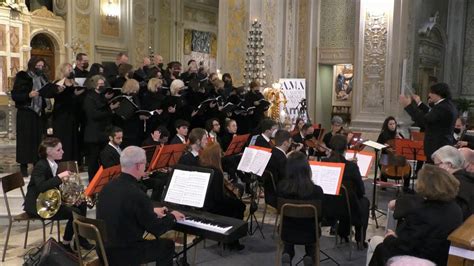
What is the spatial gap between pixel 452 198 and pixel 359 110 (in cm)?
1057

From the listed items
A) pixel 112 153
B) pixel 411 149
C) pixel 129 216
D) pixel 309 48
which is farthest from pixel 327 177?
pixel 309 48

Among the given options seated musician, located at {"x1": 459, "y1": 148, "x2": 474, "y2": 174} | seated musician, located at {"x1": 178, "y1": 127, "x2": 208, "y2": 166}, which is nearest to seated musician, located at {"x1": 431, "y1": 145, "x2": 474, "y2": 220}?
seated musician, located at {"x1": 459, "y1": 148, "x2": 474, "y2": 174}

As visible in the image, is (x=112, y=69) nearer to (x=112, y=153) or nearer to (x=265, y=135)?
(x=112, y=153)

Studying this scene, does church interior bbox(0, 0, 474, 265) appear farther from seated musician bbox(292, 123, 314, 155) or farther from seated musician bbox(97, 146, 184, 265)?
seated musician bbox(97, 146, 184, 265)

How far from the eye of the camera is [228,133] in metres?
8.98

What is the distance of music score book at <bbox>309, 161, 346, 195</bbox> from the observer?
530 cm

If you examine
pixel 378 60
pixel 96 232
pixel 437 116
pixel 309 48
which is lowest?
pixel 96 232

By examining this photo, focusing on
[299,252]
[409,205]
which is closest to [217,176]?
[299,252]

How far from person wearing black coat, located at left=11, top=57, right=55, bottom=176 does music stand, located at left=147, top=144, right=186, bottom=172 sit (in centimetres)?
220

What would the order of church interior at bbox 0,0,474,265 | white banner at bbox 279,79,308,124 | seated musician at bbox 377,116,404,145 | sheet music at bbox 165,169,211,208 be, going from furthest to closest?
white banner at bbox 279,79,308,124
church interior at bbox 0,0,474,265
seated musician at bbox 377,116,404,145
sheet music at bbox 165,169,211,208

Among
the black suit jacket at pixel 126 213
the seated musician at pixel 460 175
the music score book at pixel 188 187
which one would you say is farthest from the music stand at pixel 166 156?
the seated musician at pixel 460 175

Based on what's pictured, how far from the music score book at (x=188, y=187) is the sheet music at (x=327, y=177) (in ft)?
4.50

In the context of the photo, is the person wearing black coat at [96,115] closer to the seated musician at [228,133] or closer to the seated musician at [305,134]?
the seated musician at [228,133]

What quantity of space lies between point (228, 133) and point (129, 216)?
200 inches
